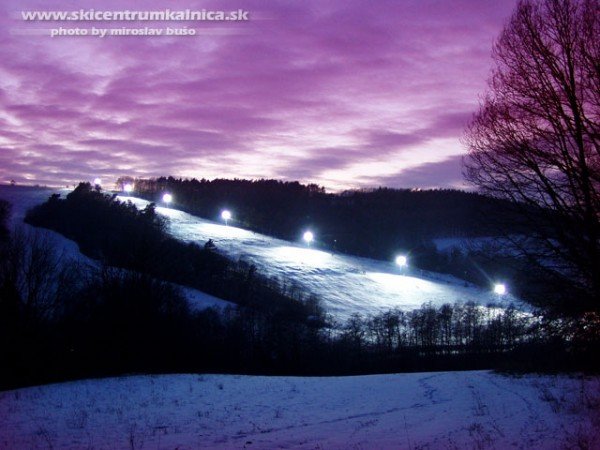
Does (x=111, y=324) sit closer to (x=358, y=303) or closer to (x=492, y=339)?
(x=358, y=303)

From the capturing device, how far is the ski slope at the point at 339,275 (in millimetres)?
78938

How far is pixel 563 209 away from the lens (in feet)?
26.6

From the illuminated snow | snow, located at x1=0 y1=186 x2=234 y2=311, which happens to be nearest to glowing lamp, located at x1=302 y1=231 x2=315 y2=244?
the illuminated snow

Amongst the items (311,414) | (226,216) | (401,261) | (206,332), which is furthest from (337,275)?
(311,414)

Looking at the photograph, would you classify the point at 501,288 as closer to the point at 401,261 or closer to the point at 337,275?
the point at 337,275

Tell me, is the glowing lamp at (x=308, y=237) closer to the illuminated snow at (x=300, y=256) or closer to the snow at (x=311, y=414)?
the illuminated snow at (x=300, y=256)

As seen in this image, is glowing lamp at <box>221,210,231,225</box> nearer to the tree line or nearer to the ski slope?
the ski slope

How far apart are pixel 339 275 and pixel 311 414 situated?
72.7 m

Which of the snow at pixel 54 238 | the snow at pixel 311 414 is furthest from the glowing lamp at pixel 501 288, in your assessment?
the snow at pixel 54 238

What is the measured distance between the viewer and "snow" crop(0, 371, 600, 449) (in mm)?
11445

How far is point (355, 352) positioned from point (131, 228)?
55.7 metres

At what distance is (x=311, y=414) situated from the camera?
1730 cm

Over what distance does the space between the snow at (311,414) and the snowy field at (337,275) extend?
46.0 m

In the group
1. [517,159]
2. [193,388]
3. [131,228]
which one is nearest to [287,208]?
[131,228]
